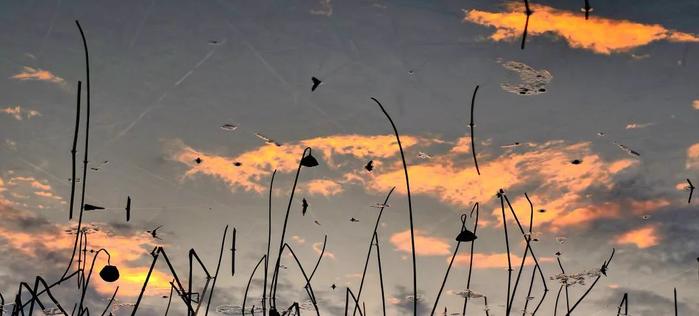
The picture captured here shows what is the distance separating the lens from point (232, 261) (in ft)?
11.7

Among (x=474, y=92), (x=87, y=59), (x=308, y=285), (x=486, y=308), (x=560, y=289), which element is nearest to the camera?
(x=87, y=59)

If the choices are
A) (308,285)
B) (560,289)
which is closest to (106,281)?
(308,285)

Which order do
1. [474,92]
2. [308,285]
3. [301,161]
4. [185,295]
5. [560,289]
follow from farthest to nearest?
[560,289]
[301,161]
[308,285]
[185,295]
[474,92]

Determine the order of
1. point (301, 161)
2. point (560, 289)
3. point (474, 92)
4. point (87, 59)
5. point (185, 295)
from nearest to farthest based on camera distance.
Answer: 1. point (87, 59)
2. point (474, 92)
3. point (185, 295)
4. point (301, 161)
5. point (560, 289)

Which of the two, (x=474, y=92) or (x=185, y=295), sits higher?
(x=474, y=92)

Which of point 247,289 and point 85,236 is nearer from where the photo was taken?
point 247,289

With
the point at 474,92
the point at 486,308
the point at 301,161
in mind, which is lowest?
the point at 486,308

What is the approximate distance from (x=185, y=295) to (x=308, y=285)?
58 centimetres

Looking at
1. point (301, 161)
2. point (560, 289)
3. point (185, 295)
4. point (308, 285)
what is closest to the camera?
point (185, 295)

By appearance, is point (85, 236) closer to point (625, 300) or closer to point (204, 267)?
point (204, 267)

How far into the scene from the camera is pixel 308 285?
10.7 ft

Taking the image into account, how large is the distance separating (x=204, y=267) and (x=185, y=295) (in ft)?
0.48

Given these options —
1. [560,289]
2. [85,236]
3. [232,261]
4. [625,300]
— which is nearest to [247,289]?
[232,261]

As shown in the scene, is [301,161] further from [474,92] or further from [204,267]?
[474,92]
